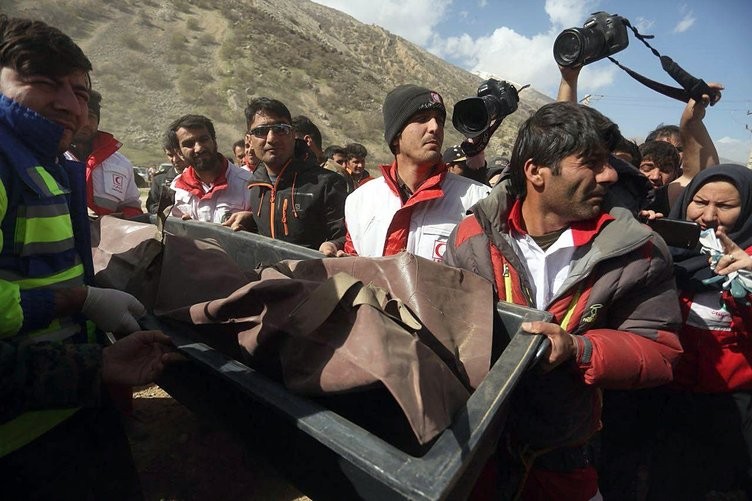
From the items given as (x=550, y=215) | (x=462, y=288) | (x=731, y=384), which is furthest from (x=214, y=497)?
(x=731, y=384)

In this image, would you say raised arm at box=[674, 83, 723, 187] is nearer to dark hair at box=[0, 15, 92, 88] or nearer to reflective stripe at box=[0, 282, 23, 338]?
dark hair at box=[0, 15, 92, 88]

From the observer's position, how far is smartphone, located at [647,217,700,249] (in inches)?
65.3

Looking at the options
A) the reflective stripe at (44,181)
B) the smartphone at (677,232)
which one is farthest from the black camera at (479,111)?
the reflective stripe at (44,181)

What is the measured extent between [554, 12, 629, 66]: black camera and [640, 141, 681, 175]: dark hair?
109cm

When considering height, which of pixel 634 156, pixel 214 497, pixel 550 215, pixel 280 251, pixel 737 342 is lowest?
pixel 214 497

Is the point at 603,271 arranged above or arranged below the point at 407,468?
above

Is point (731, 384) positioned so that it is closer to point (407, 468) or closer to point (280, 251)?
point (407, 468)

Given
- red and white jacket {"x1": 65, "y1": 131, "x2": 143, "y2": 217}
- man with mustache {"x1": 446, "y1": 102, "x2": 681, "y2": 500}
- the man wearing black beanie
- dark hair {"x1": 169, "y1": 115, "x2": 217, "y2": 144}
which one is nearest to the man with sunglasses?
dark hair {"x1": 169, "y1": 115, "x2": 217, "y2": 144}

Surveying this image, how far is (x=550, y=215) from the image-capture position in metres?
1.60

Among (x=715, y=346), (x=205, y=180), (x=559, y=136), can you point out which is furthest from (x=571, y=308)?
(x=205, y=180)

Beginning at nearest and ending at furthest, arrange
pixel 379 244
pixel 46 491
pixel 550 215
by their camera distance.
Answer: pixel 46 491
pixel 550 215
pixel 379 244

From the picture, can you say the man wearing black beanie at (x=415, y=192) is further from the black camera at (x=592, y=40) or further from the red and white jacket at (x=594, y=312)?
the black camera at (x=592, y=40)

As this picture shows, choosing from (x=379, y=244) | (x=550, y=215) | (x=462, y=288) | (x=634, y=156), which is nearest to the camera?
(x=462, y=288)

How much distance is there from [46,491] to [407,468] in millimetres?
1233
